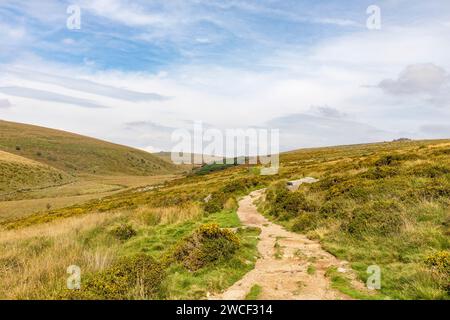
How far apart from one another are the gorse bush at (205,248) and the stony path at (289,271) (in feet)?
3.10

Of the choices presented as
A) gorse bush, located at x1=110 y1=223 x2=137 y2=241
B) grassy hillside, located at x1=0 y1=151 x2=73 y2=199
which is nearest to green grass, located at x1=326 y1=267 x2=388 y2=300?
gorse bush, located at x1=110 y1=223 x2=137 y2=241

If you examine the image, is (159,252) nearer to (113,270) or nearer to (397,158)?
(113,270)

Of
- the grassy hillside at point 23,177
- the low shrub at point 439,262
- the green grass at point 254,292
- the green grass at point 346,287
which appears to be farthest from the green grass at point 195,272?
the grassy hillside at point 23,177

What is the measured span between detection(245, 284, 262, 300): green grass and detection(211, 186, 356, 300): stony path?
9 centimetres

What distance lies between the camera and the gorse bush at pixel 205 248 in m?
9.41

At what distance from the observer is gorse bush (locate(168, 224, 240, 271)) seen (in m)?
9.41

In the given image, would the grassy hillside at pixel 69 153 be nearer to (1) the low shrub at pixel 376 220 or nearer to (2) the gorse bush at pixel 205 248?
(2) the gorse bush at pixel 205 248

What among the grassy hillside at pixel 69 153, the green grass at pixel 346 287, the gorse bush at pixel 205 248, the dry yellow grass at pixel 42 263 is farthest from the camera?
the grassy hillside at pixel 69 153

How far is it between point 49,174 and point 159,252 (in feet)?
322

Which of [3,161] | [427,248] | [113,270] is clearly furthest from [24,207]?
[427,248]

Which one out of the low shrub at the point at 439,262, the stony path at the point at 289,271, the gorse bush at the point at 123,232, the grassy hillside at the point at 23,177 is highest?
the low shrub at the point at 439,262

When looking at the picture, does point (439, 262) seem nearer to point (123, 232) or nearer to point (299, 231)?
point (299, 231)

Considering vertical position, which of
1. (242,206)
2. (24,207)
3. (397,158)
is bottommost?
(24,207)
